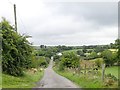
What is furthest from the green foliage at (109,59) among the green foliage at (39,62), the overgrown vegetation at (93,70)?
the green foliage at (39,62)

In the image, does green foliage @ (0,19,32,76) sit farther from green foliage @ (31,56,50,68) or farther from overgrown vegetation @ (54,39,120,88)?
green foliage @ (31,56,50,68)

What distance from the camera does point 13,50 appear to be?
3716 cm

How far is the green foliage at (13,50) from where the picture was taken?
117 ft

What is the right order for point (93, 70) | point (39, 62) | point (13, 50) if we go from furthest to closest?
point (39, 62) → point (93, 70) → point (13, 50)

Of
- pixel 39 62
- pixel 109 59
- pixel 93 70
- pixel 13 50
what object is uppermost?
pixel 13 50

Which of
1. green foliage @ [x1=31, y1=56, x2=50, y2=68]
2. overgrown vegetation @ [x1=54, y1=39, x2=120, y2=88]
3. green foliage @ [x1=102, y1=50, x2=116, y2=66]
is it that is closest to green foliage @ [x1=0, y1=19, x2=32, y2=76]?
overgrown vegetation @ [x1=54, y1=39, x2=120, y2=88]

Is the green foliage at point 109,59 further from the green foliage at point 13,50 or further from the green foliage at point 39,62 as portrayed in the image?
the green foliage at point 13,50

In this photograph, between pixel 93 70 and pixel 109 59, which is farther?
pixel 109 59

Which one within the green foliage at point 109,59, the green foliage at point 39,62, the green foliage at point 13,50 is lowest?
the green foliage at point 39,62

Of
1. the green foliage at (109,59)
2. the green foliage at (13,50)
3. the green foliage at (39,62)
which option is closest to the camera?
the green foliage at (13,50)

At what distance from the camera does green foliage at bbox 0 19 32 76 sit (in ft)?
117

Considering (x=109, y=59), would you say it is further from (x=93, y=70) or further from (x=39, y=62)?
(x=39, y=62)

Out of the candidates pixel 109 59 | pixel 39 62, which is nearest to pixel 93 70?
pixel 109 59

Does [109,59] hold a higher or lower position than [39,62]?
higher
